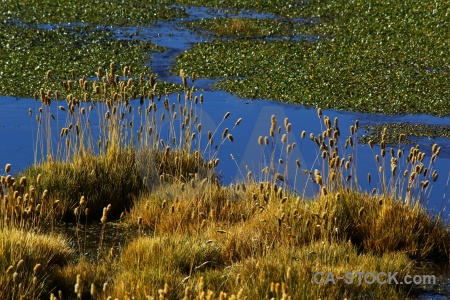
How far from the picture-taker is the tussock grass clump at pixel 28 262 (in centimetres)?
435

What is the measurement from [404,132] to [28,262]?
235 inches

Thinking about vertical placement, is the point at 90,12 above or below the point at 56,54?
above

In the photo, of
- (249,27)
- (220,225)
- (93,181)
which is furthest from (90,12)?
(220,225)

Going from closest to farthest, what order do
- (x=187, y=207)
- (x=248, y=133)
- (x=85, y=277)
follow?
(x=85, y=277), (x=187, y=207), (x=248, y=133)

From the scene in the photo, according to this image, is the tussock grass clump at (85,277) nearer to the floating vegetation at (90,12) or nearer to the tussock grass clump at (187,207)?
the tussock grass clump at (187,207)

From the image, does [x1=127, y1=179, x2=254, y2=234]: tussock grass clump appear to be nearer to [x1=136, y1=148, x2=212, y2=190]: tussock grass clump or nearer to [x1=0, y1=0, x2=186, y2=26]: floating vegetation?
[x1=136, y1=148, x2=212, y2=190]: tussock grass clump

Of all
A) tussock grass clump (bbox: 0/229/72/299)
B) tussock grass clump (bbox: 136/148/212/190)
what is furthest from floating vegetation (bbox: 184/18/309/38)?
tussock grass clump (bbox: 0/229/72/299)

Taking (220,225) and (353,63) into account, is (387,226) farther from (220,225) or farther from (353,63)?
(353,63)

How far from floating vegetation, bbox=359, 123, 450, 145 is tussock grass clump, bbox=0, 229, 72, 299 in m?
5.05

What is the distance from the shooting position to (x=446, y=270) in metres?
5.65

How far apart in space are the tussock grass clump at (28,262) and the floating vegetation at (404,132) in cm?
505

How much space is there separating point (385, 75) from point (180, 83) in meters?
3.23

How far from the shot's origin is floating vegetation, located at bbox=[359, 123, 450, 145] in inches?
364

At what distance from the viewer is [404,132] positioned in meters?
9.49
